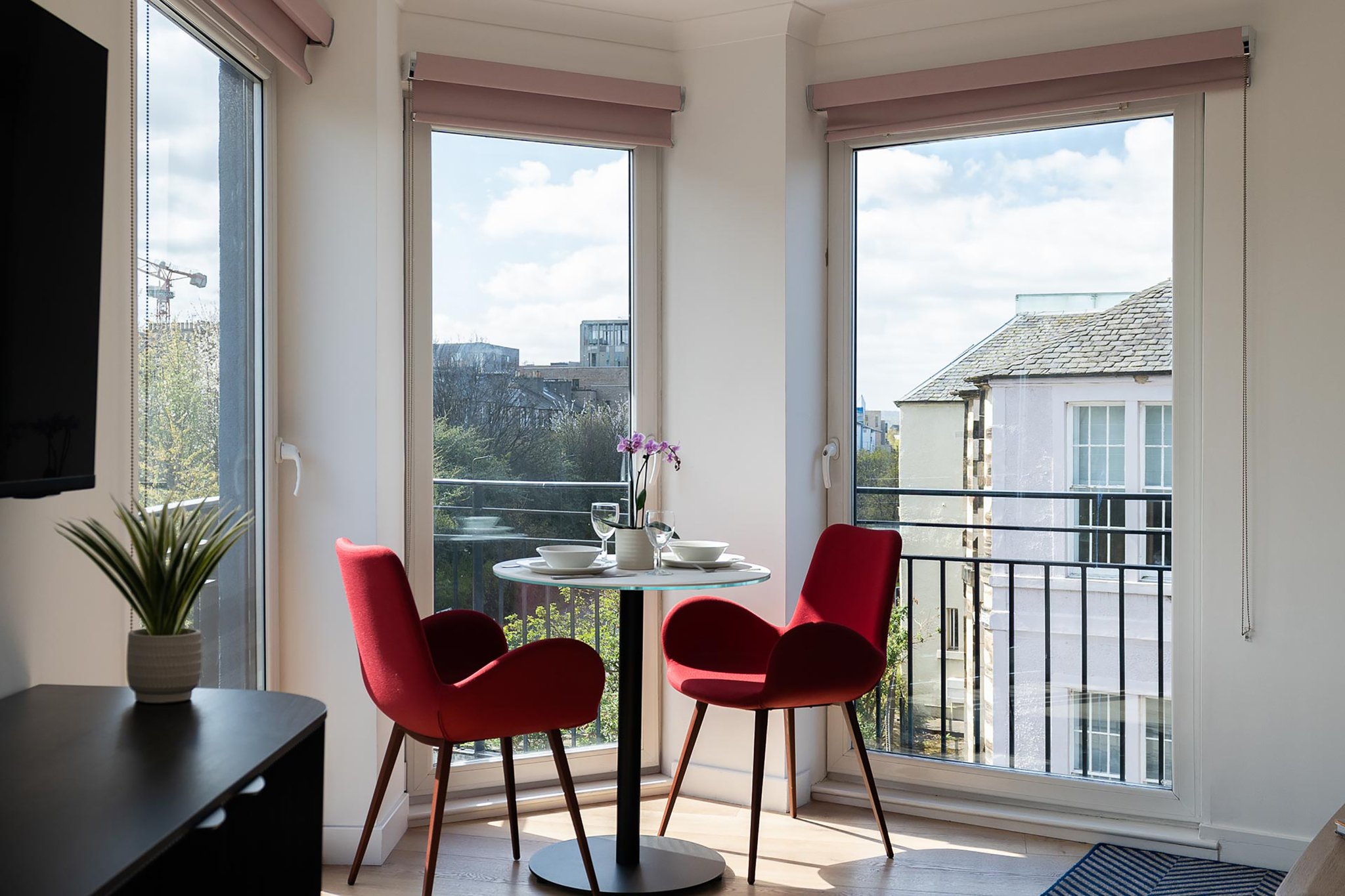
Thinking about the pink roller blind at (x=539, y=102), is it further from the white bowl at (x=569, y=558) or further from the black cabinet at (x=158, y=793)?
the black cabinet at (x=158, y=793)

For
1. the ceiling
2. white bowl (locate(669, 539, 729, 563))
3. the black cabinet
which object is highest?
the ceiling

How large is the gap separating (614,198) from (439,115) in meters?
0.66

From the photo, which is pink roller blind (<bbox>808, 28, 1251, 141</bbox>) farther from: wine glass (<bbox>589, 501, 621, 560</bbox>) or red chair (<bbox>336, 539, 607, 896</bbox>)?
red chair (<bbox>336, 539, 607, 896</bbox>)

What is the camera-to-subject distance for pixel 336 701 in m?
2.94

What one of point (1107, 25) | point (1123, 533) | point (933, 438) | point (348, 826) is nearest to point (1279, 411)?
point (1123, 533)

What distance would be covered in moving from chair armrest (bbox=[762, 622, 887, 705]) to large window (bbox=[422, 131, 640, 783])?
0.89m

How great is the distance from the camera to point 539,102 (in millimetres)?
3391

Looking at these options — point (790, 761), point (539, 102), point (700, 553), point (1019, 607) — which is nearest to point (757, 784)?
point (790, 761)

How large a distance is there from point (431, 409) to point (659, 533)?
98 cm

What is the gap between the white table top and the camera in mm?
2547

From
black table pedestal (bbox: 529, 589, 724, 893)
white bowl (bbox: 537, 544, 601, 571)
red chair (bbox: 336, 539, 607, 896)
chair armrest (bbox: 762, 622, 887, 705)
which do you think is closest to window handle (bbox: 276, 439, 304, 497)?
red chair (bbox: 336, 539, 607, 896)

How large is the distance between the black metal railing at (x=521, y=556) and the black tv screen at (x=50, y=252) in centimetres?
168

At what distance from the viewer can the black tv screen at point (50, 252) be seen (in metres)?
1.53

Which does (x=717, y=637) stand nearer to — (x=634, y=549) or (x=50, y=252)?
(x=634, y=549)
